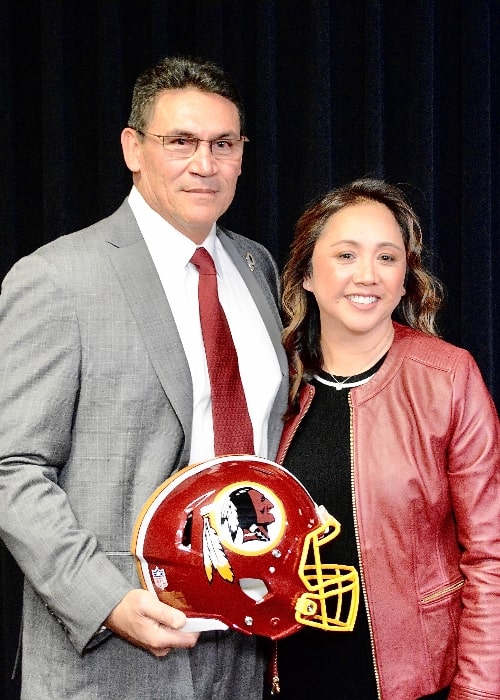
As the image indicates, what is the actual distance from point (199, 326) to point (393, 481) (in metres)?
0.47

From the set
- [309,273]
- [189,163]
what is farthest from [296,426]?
[189,163]

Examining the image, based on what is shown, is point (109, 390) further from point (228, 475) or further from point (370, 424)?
point (370, 424)

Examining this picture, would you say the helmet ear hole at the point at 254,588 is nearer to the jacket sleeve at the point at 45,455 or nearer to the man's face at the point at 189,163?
the jacket sleeve at the point at 45,455

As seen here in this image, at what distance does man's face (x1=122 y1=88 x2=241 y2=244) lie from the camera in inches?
70.1

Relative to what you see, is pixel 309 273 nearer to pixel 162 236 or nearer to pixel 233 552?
pixel 162 236

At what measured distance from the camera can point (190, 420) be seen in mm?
1707

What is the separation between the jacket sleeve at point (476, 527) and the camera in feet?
5.51

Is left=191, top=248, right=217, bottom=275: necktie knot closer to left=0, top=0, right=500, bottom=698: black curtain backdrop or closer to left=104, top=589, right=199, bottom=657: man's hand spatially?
left=104, top=589, right=199, bottom=657: man's hand

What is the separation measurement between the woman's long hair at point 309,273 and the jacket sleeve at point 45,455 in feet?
1.67

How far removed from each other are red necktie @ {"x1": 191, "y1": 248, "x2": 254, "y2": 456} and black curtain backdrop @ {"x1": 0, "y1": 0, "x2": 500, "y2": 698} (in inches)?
34.6

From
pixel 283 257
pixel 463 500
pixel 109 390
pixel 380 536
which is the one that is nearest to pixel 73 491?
pixel 109 390

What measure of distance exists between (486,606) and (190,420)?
63 centimetres

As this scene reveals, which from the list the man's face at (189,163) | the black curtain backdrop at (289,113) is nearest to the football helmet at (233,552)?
the man's face at (189,163)

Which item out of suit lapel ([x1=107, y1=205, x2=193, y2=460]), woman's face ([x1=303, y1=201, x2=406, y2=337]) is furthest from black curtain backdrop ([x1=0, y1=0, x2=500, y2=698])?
suit lapel ([x1=107, y1=205, x2=193, y2=460])
